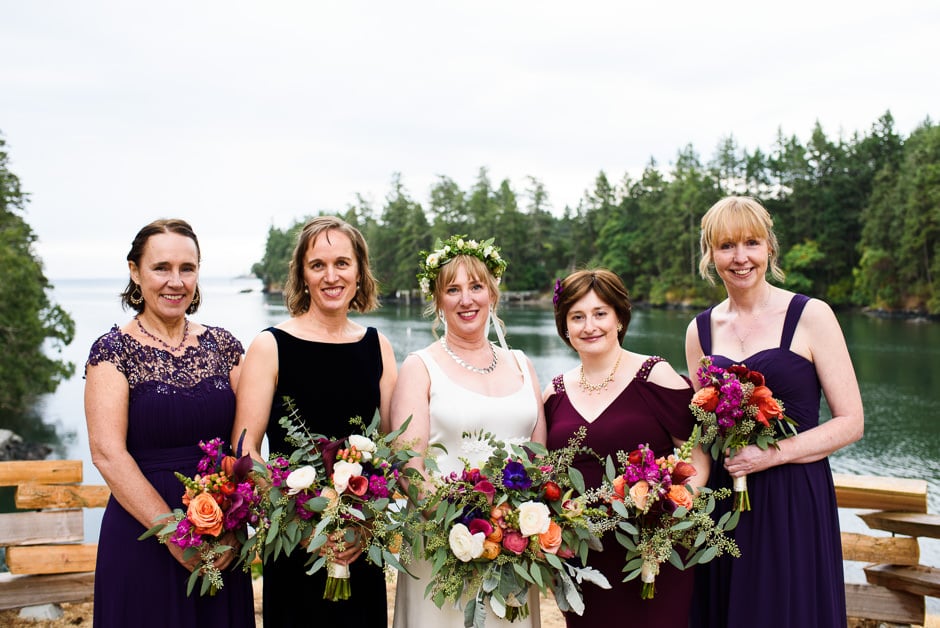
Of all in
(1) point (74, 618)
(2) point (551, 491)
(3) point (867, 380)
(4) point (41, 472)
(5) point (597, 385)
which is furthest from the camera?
(3) point (867, 380)

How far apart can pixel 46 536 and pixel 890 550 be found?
19.5 ft

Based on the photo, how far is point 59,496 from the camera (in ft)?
16.8

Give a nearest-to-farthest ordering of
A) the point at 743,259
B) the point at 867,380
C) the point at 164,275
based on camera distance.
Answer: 1. the point at 164,275
2. the point at 743,259
3. the point at 867,380

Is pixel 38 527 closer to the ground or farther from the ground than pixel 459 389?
closer to the ground

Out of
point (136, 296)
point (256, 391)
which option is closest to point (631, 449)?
point (256, 391)

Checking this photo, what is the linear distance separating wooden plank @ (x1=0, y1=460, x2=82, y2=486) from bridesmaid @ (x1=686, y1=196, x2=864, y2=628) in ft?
14.1

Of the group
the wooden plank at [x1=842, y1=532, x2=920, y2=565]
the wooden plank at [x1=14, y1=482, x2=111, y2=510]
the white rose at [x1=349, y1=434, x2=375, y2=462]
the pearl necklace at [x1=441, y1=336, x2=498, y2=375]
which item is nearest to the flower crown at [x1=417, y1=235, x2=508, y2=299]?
the pearl necklace at [x1=441, y1=336, x2=498, y2=375]

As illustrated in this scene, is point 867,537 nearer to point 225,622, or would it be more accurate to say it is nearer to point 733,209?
point 733,209

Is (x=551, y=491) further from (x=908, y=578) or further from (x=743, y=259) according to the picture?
(x=908, y=578)

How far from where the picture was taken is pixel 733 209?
12.5 ft

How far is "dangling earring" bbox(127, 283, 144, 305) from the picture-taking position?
3438mm

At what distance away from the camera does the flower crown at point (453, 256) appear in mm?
3838

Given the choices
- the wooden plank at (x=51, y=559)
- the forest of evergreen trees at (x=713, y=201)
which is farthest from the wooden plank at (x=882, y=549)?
the forest of evergreen trees at (x=713, y=201)

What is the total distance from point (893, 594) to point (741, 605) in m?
2.16
